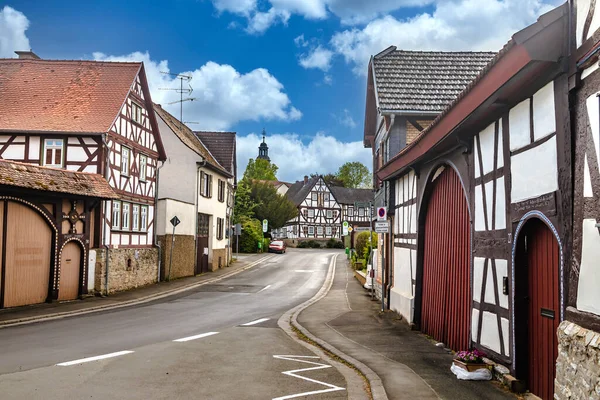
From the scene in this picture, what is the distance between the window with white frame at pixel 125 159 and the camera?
1013 inches

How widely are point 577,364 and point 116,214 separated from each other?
22074 millimetres

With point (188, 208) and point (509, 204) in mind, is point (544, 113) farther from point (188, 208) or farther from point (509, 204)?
point (188, 208)

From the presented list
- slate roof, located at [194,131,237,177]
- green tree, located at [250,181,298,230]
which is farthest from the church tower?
slate roof, located at [194,131,237,177]

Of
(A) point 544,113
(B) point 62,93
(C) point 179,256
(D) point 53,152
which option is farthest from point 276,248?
(A) point 544,113

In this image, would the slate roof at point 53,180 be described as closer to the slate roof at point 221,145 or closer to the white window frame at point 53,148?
the white window frame at point 53,148

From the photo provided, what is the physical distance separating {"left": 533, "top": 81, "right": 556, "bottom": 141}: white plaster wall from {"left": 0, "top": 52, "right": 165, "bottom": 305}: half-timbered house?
53.3 ft

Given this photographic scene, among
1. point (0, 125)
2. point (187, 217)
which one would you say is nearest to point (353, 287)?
point (187, 217)

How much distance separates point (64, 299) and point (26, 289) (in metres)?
2.14

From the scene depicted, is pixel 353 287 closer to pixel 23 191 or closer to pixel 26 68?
pixel 23 191

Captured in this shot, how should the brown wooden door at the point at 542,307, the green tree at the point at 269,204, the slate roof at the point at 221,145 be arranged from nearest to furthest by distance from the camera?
the brown wooden door at the point at 542,307
the slate roof at the point at 221,145
the green tree at the point at 269,204

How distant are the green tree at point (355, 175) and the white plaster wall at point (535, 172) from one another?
105 metres

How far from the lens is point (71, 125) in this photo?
23594 mm

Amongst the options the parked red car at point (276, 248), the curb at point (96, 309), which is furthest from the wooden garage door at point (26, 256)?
the parked red car at point (276, 248)

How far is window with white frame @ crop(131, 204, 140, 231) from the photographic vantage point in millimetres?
27094
